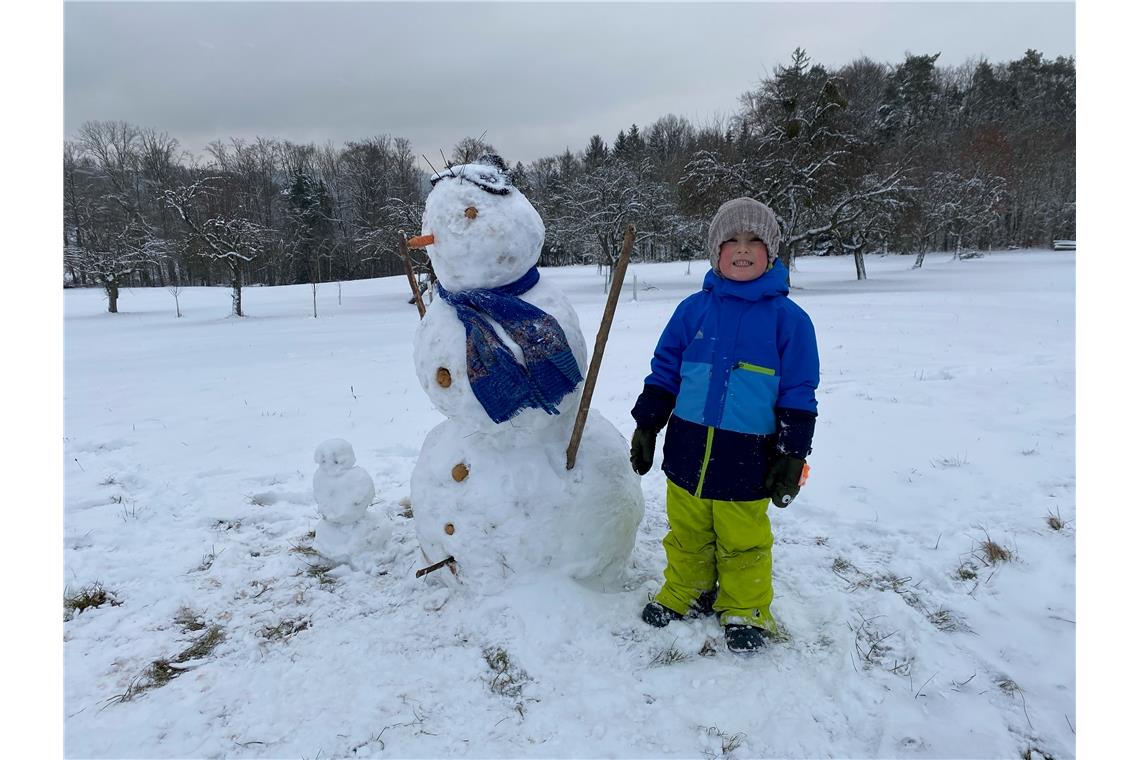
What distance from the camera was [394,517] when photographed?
12.9ft

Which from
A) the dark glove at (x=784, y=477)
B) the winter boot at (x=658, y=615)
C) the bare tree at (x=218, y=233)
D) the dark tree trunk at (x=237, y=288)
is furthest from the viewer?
the dark tree trunk at (x=237, y=288)

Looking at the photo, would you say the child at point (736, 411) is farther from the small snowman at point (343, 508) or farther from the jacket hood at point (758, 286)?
the small snowman at point (343, 508)

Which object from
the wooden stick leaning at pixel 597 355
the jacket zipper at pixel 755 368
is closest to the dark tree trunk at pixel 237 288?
the wooden stick leaning at pixel 597 355

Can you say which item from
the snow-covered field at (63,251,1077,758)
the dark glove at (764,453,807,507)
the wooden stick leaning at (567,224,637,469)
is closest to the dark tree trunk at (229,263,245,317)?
the snow-covered field at (63,251,1077,758)

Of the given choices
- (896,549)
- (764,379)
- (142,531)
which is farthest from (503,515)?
(142,531)

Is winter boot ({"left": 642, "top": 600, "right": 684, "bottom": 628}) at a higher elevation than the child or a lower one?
lower

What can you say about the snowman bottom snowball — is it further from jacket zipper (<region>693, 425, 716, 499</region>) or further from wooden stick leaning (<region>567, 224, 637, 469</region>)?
jacket zipper (<region>693, 425, 716, 499</region>)

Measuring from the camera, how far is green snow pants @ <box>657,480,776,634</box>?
2566mm

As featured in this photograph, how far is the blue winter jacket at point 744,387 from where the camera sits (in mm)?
2418

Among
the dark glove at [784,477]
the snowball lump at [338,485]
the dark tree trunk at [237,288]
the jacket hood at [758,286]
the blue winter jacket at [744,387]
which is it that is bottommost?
the snowball lump at [338,485]

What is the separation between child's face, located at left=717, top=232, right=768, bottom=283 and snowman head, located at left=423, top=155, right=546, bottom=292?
0.94 meters

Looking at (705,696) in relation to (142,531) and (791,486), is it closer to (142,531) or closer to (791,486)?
(791,486)

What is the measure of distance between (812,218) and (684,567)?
22.9 metres

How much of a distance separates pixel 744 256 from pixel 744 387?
586 mm
